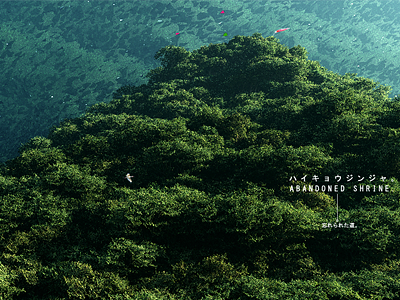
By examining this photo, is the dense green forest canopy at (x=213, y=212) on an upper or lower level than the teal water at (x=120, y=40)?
lower

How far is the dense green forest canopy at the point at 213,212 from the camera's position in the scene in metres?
21.0

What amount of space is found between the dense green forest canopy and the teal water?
344ft

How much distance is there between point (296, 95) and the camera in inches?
2058

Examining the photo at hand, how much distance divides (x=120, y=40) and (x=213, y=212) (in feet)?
574

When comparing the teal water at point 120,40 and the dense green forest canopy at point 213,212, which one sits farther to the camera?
the teal water at point 120,40

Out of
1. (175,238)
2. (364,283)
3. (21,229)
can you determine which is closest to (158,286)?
(175,238)

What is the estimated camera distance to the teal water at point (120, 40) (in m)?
146

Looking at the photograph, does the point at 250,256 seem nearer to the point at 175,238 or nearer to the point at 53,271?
the point at 175,238

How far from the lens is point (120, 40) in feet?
591

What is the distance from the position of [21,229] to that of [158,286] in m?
14.7

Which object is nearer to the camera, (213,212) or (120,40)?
(213,212)

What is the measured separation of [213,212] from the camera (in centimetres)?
2386

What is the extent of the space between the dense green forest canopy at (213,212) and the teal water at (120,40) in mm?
104810

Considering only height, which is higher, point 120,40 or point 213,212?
point 120,40
